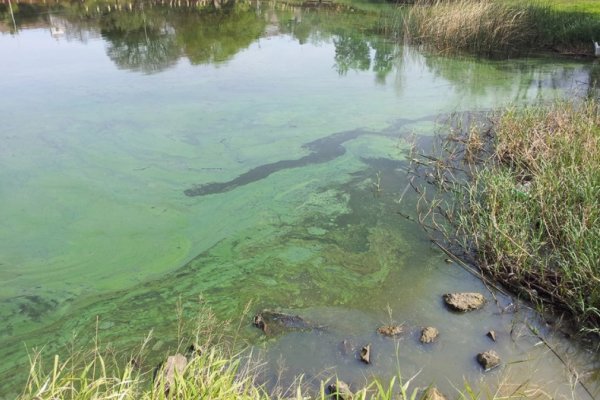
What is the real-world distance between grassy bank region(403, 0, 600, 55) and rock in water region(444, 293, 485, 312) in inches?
243

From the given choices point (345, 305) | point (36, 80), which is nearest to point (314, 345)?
point (345, 305)

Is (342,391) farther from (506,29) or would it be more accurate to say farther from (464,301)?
(506,29)

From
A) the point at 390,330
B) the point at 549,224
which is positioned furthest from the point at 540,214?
the point at 390,330

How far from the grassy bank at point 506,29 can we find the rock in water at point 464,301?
6182mm

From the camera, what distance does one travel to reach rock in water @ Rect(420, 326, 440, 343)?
2.17m

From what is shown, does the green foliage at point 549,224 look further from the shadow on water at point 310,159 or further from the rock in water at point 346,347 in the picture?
the shadow on water at point 310,159

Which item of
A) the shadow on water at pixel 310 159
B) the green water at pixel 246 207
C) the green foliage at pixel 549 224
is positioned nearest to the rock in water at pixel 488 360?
the green water at pixel 246 207

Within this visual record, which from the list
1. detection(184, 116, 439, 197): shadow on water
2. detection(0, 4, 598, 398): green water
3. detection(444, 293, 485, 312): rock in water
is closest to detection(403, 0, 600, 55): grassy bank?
detection(0, 4, 598, 398): green water

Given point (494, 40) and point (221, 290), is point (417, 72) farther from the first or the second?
point (221, 290)

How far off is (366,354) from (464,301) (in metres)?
0.63

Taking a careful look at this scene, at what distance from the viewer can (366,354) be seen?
2078 mm

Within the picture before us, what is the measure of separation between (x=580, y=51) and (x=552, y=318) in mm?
6765

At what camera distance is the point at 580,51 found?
24.6 ft

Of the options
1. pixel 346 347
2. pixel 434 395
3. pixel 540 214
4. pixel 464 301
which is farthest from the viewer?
pixel 540 214
